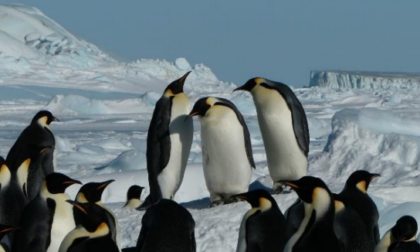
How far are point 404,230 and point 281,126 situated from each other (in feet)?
7.61

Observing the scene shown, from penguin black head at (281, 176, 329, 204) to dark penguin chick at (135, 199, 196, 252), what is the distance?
0.53 metres

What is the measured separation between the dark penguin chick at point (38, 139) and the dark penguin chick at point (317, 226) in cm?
291

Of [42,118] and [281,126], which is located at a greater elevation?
[281,126]

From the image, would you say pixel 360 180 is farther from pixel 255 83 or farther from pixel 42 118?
pixel 42 118

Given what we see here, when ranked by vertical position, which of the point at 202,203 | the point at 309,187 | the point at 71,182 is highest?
the point at 309,187

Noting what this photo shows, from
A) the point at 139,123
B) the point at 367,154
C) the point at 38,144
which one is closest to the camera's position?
the point at 38,144

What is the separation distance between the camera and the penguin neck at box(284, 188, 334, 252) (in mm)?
3895

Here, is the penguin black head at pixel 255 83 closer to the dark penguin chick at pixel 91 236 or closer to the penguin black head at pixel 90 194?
the penguin black head at pixel 90 194

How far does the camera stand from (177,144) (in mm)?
6445

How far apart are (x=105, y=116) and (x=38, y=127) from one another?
672 inches

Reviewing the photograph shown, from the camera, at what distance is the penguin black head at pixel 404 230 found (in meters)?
3.98

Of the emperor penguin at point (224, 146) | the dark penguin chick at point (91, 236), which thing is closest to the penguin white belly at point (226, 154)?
the emperor penguin at point (224, 146)

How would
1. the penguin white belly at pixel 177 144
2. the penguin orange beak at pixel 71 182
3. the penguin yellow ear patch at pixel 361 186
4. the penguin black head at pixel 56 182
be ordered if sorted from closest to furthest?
1. the penguin orange beak at pixel 71 182
2. the penguin black head at pixel 56 182
3. the penguin yellow ear patch at pixel 361 186
4. the penguin white belly at pixel 177 144

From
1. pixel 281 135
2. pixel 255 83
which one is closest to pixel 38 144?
pixel 255 83
